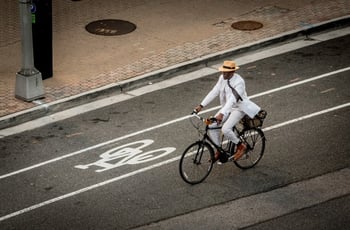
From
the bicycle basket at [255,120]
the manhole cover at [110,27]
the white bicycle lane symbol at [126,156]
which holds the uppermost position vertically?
the bicycle basket at [255,120]

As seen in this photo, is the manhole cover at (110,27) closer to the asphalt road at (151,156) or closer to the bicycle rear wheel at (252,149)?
the asphalt road at (151,156)

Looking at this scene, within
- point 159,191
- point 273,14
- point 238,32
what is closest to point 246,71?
point 238,32

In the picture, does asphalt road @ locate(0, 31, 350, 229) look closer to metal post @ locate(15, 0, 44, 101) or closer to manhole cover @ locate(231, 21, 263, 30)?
metal post @ locate(15, 0, 44, 101)

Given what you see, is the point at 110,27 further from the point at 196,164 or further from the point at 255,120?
the point at 196,164

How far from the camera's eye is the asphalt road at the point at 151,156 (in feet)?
43.0

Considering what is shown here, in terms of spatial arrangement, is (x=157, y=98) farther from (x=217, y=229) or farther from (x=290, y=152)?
(x=217, y=229)

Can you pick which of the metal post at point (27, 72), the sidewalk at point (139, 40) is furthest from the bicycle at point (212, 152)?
the metal post at point (27, 72)

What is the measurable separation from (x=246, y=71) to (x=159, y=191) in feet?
19.4

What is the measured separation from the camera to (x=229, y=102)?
44.6ft

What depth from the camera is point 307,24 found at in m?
21.1

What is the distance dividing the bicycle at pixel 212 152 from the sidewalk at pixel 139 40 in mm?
4148

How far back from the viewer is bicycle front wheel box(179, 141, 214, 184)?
544 inches

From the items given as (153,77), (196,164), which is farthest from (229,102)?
(153,77)

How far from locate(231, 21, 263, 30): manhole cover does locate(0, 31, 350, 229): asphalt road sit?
2573 millimetres
